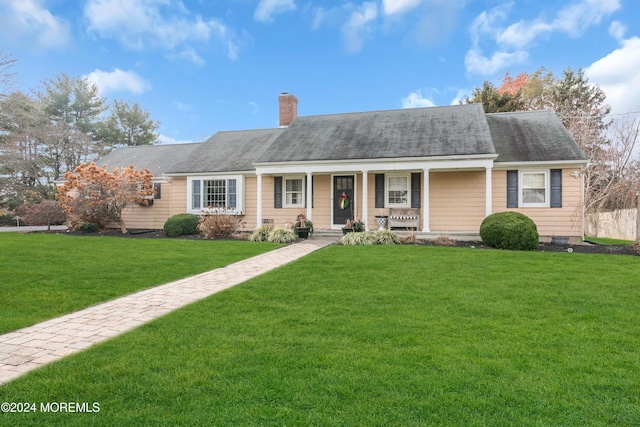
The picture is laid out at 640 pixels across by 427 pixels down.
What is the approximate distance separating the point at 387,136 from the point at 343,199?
9.74 feet

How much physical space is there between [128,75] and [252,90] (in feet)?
24.2

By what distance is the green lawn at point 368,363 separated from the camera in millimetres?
2416

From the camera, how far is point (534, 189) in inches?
510

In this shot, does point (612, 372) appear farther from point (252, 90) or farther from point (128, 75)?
point (128, 75)

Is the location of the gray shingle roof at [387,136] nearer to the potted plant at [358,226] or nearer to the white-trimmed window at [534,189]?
the white-trimmed window at [534,189]

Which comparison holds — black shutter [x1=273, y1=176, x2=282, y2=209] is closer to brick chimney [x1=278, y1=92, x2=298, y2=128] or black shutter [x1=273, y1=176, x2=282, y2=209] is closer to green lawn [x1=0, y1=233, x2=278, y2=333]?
green lawn [x1=0, y1=233, x2=278, y2=333]

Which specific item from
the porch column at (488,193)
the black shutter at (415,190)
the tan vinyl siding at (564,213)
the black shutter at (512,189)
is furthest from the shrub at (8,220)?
the tan vinyl siding at (564,213)

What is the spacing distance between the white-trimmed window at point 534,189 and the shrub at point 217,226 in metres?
10.3

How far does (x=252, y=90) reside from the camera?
23.3 m

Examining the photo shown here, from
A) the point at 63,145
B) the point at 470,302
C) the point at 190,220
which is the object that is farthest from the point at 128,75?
the point at 470,302

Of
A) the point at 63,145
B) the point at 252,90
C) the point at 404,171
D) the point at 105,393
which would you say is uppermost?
the point at 252,90

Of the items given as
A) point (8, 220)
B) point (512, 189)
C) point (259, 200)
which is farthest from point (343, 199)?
point (8, 220)

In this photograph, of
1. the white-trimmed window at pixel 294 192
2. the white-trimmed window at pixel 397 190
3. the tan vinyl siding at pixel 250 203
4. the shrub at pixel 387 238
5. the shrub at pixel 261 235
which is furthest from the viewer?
the tan vinyl siding at pixel 250 203

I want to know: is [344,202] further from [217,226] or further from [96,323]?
[96,323]
